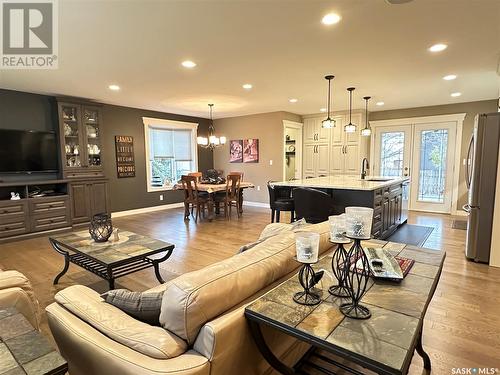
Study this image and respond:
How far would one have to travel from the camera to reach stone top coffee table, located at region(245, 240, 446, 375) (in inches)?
34.7

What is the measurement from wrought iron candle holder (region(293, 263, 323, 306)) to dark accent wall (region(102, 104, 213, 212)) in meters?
6.17

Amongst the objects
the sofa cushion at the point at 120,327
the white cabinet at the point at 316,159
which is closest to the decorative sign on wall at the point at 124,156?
the white cabinet at the point at 316,159

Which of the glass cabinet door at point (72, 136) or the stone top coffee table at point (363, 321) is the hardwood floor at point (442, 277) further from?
the glass cabinet door at point (72, 136)

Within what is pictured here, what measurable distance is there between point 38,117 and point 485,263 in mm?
7456

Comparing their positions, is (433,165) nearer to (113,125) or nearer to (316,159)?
(316,159)

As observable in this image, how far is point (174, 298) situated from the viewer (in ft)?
3.43

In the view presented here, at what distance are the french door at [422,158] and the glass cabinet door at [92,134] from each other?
6.68 meters

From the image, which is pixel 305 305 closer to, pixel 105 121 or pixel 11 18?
pixel 11 18

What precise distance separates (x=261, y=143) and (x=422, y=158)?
13.2 feet

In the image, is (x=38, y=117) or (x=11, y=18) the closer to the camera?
(x=11, y=18)

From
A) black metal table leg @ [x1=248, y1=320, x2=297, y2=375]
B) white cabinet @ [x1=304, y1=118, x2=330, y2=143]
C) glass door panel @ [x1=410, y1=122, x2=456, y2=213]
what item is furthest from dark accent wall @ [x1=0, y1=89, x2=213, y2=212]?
glass door panel @ [x1=410, y1=122, x2=456, y2=213]

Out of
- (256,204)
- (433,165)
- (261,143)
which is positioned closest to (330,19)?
(261,143)

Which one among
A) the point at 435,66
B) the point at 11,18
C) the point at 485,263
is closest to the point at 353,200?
the point at 485,263

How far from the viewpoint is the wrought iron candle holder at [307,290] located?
119 centimetres
